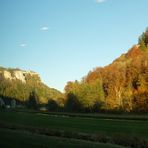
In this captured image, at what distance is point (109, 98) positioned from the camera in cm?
11600

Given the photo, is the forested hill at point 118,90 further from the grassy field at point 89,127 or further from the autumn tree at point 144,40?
the grassy field at point 89,127

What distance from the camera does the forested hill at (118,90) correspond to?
106m

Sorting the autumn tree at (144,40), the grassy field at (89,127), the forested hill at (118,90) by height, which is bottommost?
the grassy field at (89,127)

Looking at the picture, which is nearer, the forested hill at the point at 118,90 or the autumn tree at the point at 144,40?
the forested hill at the point at 118,90

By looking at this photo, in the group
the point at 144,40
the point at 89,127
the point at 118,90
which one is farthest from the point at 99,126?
the point at 144,40

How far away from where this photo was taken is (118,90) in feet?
398

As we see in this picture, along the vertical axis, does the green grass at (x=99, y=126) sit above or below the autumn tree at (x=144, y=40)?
below

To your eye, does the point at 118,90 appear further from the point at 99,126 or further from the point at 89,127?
the point at 89,127

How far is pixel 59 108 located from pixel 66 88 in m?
20.5

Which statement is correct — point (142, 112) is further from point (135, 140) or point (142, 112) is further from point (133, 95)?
point (135, 140)

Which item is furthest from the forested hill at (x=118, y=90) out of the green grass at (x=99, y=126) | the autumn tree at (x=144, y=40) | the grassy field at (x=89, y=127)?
the grassy field at (x=89, y=127)

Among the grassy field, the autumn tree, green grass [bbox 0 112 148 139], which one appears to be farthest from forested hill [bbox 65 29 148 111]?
the grassy field

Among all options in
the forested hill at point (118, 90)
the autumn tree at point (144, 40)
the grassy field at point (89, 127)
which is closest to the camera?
the grassy field at point (89, 127)

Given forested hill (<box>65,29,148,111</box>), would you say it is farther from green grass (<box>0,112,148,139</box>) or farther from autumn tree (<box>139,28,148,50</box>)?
green grass (<box>0,112,148,139</box>)
